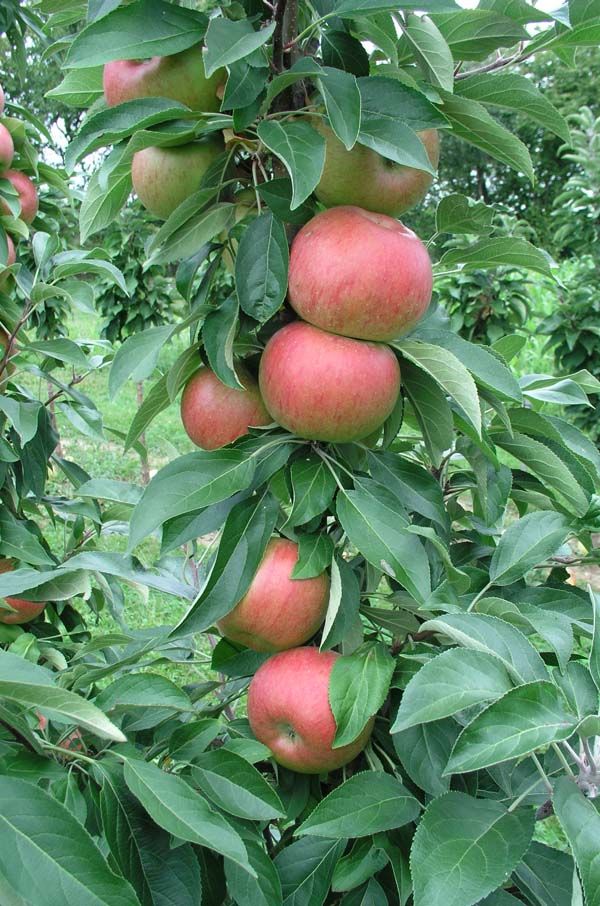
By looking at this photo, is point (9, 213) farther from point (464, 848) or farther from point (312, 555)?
point (464, 848)

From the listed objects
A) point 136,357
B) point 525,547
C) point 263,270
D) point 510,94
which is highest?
point 510,94

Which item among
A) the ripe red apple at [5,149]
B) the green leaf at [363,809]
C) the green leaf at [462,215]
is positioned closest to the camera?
the green leaf at [363,809]

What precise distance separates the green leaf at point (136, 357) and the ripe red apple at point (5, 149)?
97cm

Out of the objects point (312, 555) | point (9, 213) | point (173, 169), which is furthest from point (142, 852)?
point (9, 213)

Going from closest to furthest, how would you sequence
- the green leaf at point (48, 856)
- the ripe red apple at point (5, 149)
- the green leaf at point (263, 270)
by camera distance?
1. the green leaf at point (48, 856)
2. the green leaf at point (263, 270)
3. the ripe red apple at point (5, 149)

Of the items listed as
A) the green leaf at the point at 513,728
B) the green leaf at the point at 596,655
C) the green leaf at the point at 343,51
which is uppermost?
the green leaf at the point at 343,51

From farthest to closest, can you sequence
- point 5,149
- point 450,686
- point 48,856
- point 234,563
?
point 5,149, point 234,563, point 450,686, point 48,856

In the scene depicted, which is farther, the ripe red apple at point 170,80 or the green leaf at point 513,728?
the ripe red apple at point 170,80

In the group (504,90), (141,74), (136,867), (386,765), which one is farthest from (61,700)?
(504,90)

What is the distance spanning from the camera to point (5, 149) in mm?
1689

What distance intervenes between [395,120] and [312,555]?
18.3 inches

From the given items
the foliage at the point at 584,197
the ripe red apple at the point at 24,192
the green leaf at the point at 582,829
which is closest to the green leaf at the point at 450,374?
the green leaf at the point at 582,829

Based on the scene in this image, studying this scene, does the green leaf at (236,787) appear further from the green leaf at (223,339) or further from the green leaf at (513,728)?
the green leaf at (223,339)

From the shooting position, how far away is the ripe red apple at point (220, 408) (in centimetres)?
95
